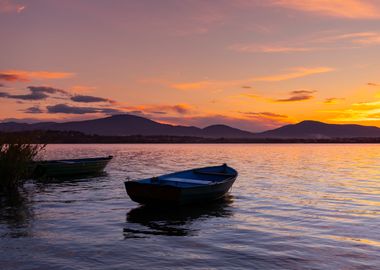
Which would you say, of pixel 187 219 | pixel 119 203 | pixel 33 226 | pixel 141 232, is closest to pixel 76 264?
pixel 141 232

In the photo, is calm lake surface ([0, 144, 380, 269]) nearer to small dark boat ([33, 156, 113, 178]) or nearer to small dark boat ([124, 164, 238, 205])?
small dark boat ([124, 164, 238, 205])

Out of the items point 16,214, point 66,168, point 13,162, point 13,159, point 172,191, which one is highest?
point 13,159

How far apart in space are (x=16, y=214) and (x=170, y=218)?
6.98m

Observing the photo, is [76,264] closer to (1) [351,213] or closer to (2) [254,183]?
(1) [351,213]

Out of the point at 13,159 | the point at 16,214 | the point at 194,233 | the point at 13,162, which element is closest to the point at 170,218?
the point at 194,233

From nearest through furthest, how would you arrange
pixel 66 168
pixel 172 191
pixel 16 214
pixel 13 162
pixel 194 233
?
pixel 194 233
pixel 16 214
pixel 172 191
pixel 13 162
pixel 66 168

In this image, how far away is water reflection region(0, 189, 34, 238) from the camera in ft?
49.4

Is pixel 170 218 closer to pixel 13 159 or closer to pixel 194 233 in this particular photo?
pixel 194 233

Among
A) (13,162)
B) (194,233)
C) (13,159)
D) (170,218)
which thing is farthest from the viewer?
(13,162)

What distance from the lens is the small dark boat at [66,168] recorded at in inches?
1340

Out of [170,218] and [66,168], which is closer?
[170,218]

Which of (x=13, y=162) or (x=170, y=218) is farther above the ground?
(x=13, y=162)

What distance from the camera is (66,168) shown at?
35906mm

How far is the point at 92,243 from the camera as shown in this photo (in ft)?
44.3
